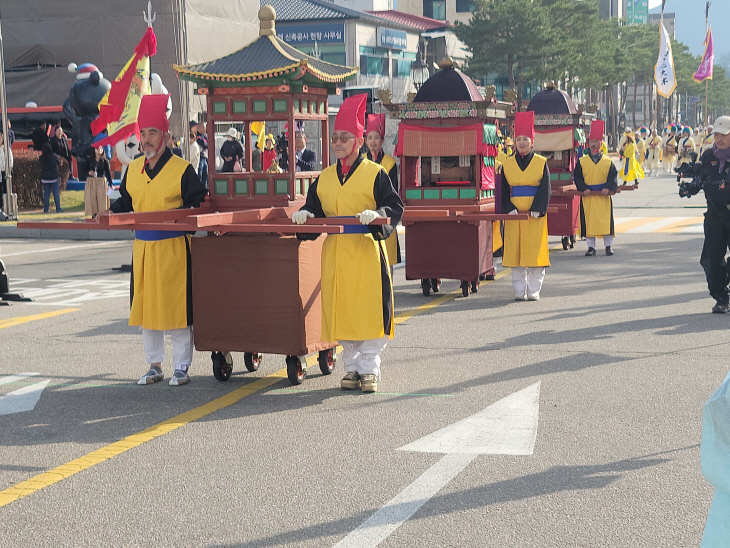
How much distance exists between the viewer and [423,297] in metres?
11.0

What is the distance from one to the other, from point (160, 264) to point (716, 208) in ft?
17.4

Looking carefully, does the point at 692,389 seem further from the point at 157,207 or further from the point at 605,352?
the point at 157,207

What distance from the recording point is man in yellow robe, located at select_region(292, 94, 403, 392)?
655 centimetres

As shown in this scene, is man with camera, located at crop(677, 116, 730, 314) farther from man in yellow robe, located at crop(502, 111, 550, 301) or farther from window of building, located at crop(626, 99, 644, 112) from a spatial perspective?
window of building, located at crop(626, 99, 644, 112)

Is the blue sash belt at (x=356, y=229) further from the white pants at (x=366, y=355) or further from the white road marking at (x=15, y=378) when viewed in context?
the white road marking at (x=15, y=378)

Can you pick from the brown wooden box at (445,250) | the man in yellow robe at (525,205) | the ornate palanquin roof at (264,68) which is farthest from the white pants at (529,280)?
the ornate palanquin roof at (264,68)

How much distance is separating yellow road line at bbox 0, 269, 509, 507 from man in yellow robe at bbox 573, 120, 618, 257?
811 centimetres

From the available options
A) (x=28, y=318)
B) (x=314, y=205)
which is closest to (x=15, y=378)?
(x=314, y=205)

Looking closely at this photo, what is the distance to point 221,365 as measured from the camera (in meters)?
7.02

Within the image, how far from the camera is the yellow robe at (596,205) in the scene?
14805 millimetres

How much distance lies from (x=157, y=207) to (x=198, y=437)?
186 cm

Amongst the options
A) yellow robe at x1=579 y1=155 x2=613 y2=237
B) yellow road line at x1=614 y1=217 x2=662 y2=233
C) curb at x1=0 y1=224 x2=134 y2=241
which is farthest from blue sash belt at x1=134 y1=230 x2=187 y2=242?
yellow road line at x1=614 y1=217 x2=662 y2=233

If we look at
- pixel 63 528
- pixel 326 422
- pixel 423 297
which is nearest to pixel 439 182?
pixel 423 297

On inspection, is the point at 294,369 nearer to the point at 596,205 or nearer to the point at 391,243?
the point at 391,243
